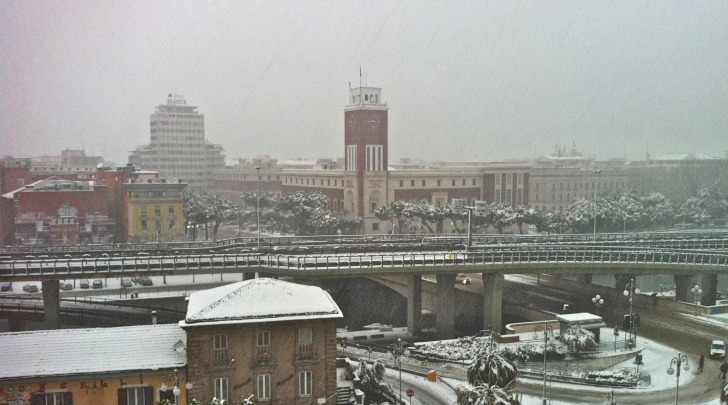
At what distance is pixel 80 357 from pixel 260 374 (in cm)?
707

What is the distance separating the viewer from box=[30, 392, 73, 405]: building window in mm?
23250

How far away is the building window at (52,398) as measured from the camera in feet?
76.3

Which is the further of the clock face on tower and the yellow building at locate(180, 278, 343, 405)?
the clock face on tower

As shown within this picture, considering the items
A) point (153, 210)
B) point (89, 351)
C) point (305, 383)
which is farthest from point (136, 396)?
point (153, 210)

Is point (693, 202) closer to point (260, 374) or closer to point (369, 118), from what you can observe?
point (369, 118)

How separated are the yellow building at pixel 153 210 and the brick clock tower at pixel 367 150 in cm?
2884

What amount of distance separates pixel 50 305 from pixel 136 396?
1905 cm

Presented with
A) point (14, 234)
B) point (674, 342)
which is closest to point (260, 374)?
point (674, 342)

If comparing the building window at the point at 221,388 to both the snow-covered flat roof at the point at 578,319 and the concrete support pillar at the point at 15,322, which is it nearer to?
the concrete support pillar at the point at 15,322

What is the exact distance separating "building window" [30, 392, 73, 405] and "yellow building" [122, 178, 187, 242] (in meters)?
50.6

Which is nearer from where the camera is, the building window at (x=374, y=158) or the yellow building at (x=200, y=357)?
the yellow building at (x=200, y=357)

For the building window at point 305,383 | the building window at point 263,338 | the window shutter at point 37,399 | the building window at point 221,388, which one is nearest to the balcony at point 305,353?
the building window at point 305,383

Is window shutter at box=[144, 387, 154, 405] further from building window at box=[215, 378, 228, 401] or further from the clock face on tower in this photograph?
the clock face on tower

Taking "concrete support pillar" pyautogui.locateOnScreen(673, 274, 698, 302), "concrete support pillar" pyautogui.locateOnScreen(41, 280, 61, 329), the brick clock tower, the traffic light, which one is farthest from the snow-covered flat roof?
the brick clock tower
